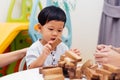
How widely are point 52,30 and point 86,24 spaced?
105cm

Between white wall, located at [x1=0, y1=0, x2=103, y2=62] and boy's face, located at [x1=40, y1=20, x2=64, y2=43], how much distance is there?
0.98 metres

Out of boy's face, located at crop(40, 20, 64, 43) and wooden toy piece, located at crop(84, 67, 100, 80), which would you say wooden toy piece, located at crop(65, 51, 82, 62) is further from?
boy's face, located at crop(40, 20, 64, 43)

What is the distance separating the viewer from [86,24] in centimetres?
209

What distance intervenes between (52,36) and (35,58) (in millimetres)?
120

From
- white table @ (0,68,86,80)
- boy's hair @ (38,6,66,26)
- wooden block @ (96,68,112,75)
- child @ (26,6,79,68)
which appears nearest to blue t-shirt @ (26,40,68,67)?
child @ (26,6,79,68)

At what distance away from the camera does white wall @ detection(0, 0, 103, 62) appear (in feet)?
6.73

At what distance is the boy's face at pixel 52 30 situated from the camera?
1070 millimetres

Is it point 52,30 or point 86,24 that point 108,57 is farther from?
point 86,24

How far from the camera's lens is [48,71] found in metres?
0.66

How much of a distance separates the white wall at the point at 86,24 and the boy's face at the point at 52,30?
0.98 m

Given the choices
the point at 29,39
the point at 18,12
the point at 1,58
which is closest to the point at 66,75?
the point at 1,58

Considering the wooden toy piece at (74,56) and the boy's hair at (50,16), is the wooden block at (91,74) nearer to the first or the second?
the wooden toy piece at (74,56)

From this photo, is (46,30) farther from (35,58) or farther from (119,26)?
(119,26)

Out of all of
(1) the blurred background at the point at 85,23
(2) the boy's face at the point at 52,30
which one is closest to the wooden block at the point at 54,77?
(2) the boy's face at the point at 52,30
